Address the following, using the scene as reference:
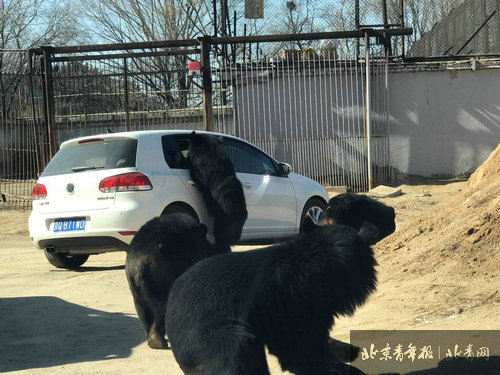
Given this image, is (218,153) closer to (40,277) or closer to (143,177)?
(143,177)

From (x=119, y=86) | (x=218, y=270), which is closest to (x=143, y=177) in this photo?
(x=218, y=270)

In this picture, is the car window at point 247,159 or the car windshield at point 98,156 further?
the car window at point 247,159

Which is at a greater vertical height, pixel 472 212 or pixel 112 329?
pixel 472 212

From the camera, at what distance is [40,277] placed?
29.0 ft

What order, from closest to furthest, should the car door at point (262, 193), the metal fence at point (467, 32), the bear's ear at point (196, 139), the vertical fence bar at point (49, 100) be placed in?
the bear's ear at point (196, 139)
the car door at point (262, 193)
the vertical fence bar at point (49, 100)
the metal fence at point (467, 32)

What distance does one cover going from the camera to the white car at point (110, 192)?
8.20m

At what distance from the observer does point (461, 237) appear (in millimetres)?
6008

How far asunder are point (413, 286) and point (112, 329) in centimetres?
272

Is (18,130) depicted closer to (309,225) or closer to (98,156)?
(98,156)

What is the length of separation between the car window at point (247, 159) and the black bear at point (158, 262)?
12.0 feet

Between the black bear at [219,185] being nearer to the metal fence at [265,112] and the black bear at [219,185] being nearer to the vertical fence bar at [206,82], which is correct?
the vertical fence bar at [206,82]

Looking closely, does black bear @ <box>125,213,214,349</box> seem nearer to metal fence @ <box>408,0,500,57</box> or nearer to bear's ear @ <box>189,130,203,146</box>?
bear's ear @ <box>189,130,203,146</box>

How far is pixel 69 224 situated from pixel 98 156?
894 millimetres

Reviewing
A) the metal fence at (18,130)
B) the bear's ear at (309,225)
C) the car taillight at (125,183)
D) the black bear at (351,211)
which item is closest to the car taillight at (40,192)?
the car taillight at (125,183)
